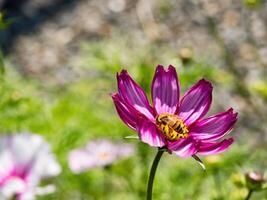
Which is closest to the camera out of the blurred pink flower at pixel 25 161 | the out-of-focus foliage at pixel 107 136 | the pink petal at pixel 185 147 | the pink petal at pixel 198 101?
the pink petal at pixel 185 147

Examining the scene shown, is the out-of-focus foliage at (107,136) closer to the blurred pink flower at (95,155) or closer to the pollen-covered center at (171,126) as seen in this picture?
the blurred pink flower at (95,155)

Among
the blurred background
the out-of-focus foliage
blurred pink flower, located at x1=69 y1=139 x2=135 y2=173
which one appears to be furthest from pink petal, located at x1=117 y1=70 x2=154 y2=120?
blurred pink flower, located at x1=69 y1=139 x2=135 y2=173

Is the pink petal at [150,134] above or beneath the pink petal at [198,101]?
beneath

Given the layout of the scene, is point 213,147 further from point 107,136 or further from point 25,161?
point 107,136

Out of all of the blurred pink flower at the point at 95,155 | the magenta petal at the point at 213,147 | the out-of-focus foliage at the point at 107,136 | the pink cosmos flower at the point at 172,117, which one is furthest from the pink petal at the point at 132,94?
the blurred pink flower at the point at 95,155

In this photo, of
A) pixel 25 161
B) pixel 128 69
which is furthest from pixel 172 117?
pixel 128 69

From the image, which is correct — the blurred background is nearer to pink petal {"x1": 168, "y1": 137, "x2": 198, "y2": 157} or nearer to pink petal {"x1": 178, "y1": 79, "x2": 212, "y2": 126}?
pink petal {"x1": 178, "y1": 79, "x2": 212, "y2": 126}

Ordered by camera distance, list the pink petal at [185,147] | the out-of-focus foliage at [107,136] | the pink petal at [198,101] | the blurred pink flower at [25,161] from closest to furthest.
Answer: the pink petal at [185,147] < the pink petal at [198,101] < the blurred pink flower at [25,161] < the out-of-focus foliage at [107,136]

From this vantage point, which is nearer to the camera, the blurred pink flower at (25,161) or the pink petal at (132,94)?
the pink petal at (132,94)

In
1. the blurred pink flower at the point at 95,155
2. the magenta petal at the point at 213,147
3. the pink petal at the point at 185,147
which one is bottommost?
the magenta petal at the point at 213,147
